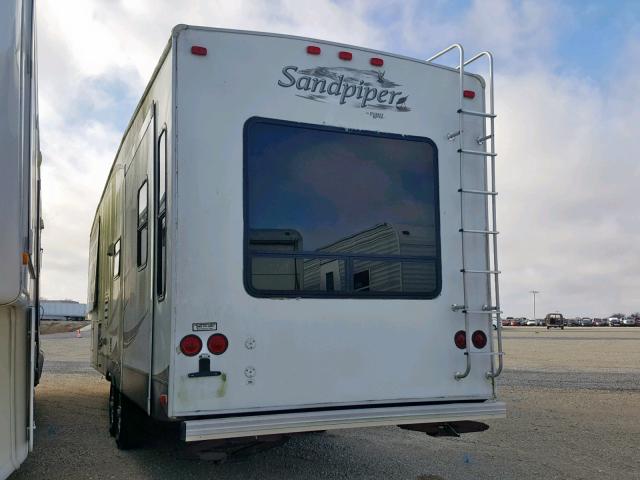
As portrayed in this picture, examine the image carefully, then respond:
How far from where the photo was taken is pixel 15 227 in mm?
3381

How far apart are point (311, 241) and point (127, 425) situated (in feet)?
10.5

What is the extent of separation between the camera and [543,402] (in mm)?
10484

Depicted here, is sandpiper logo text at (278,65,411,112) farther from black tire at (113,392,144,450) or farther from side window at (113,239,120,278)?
black tire at (113,392,144,450)

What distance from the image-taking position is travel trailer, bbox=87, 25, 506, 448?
4434 mm

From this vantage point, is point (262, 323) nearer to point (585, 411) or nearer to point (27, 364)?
point (27, 364)

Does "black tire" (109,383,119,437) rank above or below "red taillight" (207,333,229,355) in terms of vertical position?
below

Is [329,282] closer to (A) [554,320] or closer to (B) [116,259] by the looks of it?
(B) [116,259]

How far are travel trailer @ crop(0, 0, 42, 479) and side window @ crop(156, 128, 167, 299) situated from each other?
2.90 ft

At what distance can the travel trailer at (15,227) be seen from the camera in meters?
3.37

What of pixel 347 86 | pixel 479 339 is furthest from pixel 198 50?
pixel 479 339

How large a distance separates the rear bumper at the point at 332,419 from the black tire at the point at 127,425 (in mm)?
2582

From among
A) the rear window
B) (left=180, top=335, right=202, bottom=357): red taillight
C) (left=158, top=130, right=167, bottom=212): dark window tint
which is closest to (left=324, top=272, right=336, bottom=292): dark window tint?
the rear window

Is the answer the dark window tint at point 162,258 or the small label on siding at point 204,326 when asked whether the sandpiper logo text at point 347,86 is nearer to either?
the dark window tint at point 162,258

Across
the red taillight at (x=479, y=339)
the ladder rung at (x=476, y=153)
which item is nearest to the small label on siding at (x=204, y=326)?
the red taillight at (x=479, y=339)
